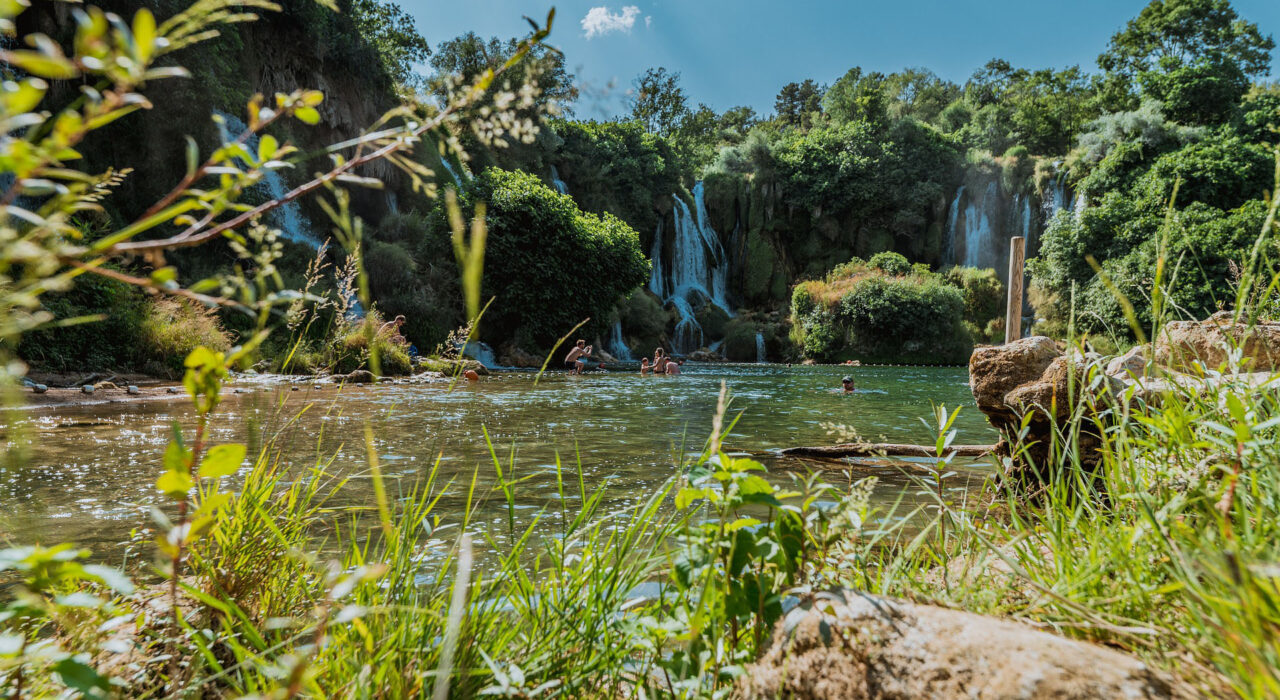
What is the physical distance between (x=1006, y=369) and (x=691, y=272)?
27422 mm

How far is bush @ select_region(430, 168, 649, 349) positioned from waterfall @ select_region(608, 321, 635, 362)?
2.94m

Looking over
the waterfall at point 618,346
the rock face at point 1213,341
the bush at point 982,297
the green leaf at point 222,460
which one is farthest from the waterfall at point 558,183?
the green leaf at point 222,460

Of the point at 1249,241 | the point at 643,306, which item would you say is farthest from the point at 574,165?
the point at 1249,241

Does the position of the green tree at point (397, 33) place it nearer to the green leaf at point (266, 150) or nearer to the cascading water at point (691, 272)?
the cascading water at point (691, 272)

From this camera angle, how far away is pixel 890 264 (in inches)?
1187

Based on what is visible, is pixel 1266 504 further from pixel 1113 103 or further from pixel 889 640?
pixel 1113 103

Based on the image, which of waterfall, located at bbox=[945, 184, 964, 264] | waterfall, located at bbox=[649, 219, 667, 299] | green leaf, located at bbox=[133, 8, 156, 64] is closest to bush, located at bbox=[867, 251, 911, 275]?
waterfall, located at bbox=[945, 184, 964, 264]

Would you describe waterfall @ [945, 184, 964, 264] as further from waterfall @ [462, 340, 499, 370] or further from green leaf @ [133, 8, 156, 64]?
green leaf @ [133, 8, 156, 64]

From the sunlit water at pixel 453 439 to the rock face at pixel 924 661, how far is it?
0.41 metres

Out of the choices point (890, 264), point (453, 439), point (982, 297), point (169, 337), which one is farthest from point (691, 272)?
point (453, 439)

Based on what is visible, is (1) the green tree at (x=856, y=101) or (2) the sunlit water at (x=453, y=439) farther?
(1) the green tree at (x=856, y=101)

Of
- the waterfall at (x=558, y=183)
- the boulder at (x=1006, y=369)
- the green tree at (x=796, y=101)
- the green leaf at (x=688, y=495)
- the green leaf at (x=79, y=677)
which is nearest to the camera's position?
the green leaf at (x=79, y=677)

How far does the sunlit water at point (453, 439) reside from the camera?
3.47m

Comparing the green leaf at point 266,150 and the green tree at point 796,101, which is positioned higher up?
the green tree at point 796,101
